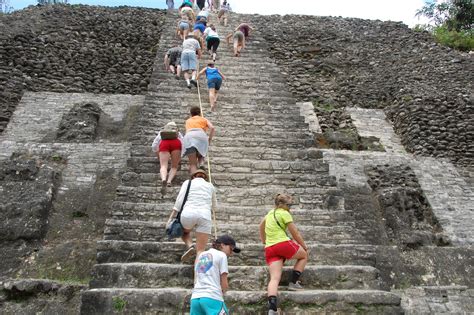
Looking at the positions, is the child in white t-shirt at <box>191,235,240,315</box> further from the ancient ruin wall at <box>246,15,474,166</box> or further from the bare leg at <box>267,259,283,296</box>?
the ancient ruin wall at <box>246,15,474,166</box>

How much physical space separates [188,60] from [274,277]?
257 inches

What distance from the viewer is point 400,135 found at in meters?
11.2

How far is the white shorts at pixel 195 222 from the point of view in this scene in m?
5.12

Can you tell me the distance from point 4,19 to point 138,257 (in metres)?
11.9

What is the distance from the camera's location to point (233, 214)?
6750 millimetres

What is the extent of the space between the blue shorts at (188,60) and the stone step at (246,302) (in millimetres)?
6320

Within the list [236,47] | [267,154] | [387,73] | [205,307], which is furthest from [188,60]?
[205,307]

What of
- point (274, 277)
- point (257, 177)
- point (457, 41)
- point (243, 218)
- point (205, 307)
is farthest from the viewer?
point (457, 41)

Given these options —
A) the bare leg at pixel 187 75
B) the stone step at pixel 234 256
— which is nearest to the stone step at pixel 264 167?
the stone step at pixel 234 256

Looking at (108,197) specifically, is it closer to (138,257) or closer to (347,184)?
(138,257)

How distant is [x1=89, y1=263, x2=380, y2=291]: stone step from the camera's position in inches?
207

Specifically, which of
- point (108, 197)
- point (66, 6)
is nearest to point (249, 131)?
point (108, 197)

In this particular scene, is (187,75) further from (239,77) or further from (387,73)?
(387,73)

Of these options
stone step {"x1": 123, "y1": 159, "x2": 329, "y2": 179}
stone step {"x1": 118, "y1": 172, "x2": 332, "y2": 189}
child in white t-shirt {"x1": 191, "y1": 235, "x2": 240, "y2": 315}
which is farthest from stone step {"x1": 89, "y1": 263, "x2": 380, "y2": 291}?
stone step {"x1": 123, "y1": 159, "x2": 329, "y2": 179}
